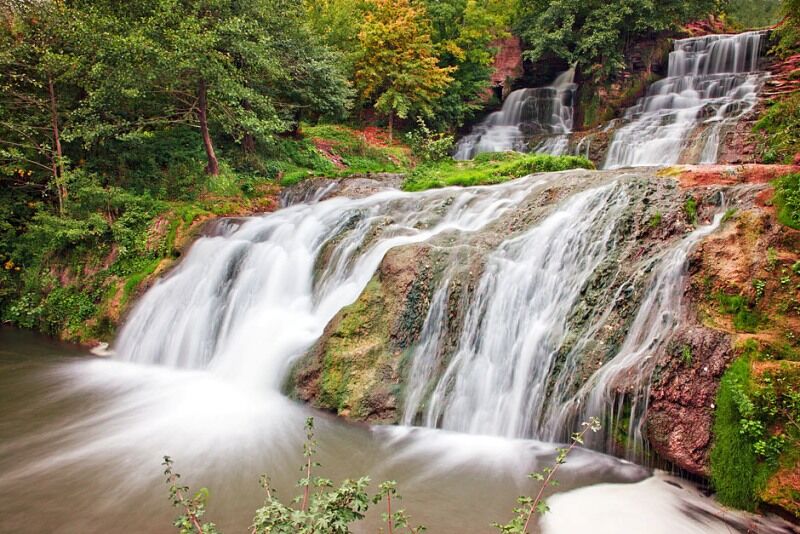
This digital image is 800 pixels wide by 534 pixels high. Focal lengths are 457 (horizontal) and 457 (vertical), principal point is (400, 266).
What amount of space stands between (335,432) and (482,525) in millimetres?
2273

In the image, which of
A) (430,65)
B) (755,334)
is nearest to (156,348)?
(755,334)

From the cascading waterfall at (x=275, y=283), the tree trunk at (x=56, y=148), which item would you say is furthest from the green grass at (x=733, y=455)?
the tree trunk at (x=56, y=148)

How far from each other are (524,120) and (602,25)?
192 inches

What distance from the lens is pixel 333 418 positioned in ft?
19.4

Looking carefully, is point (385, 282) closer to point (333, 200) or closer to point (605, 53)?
point (333, 200)

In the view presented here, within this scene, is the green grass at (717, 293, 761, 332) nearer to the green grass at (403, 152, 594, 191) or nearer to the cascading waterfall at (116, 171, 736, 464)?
the cascading waterfall at (116, 171, 736, 464)

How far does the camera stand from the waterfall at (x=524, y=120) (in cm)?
2027

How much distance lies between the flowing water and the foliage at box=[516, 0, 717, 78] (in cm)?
1218

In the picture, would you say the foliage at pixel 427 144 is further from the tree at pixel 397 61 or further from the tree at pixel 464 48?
the tree at pixel 464 48

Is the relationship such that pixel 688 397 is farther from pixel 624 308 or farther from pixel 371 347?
pixel 371 347

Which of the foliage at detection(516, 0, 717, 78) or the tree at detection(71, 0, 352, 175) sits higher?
the foliage at detection(516, 0, 717, 78)

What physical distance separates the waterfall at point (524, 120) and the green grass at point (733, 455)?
1612 cm

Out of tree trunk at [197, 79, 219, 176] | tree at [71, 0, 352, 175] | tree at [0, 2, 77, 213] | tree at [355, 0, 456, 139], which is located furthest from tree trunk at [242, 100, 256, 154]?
tree at [355, 0, 456, 139]

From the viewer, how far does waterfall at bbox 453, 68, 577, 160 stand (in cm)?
2027
